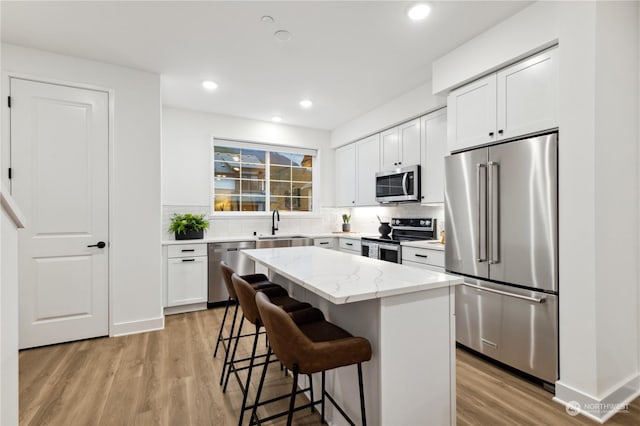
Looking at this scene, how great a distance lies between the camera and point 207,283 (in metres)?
4.09

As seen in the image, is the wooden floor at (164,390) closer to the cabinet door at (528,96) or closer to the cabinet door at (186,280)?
the cabinet door at (186,280)

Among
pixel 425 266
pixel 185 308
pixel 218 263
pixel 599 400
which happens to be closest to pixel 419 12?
pixel 425 266

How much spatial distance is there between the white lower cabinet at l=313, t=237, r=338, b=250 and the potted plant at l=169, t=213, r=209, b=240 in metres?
1.70

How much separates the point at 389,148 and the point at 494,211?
7.01 ft

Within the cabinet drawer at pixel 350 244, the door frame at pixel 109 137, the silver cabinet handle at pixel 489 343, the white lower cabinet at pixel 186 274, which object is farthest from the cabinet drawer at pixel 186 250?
the silver cabinet handle at pixel 489 343

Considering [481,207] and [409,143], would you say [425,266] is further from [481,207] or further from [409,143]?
[409,143]

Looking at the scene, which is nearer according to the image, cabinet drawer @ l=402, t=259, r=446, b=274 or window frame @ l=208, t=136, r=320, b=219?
cabinet drawer @ l=402, t=259, r=446, b=274

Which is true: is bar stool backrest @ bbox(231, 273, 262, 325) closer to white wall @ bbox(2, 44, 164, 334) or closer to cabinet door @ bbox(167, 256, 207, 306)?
white wall @ bbox(2, 44, 164, 334)

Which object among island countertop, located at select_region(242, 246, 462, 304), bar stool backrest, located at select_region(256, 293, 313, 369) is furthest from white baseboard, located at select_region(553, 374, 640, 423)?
bar stool backrest, located at select_region(256, 293, 313, 369)

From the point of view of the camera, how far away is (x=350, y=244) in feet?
15.8

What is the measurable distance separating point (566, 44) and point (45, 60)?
4337 mm

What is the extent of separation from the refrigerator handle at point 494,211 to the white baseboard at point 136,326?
3.37 m

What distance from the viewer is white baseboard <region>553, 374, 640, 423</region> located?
1871 millimetres

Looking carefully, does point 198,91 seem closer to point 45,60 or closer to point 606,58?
point 45,60
